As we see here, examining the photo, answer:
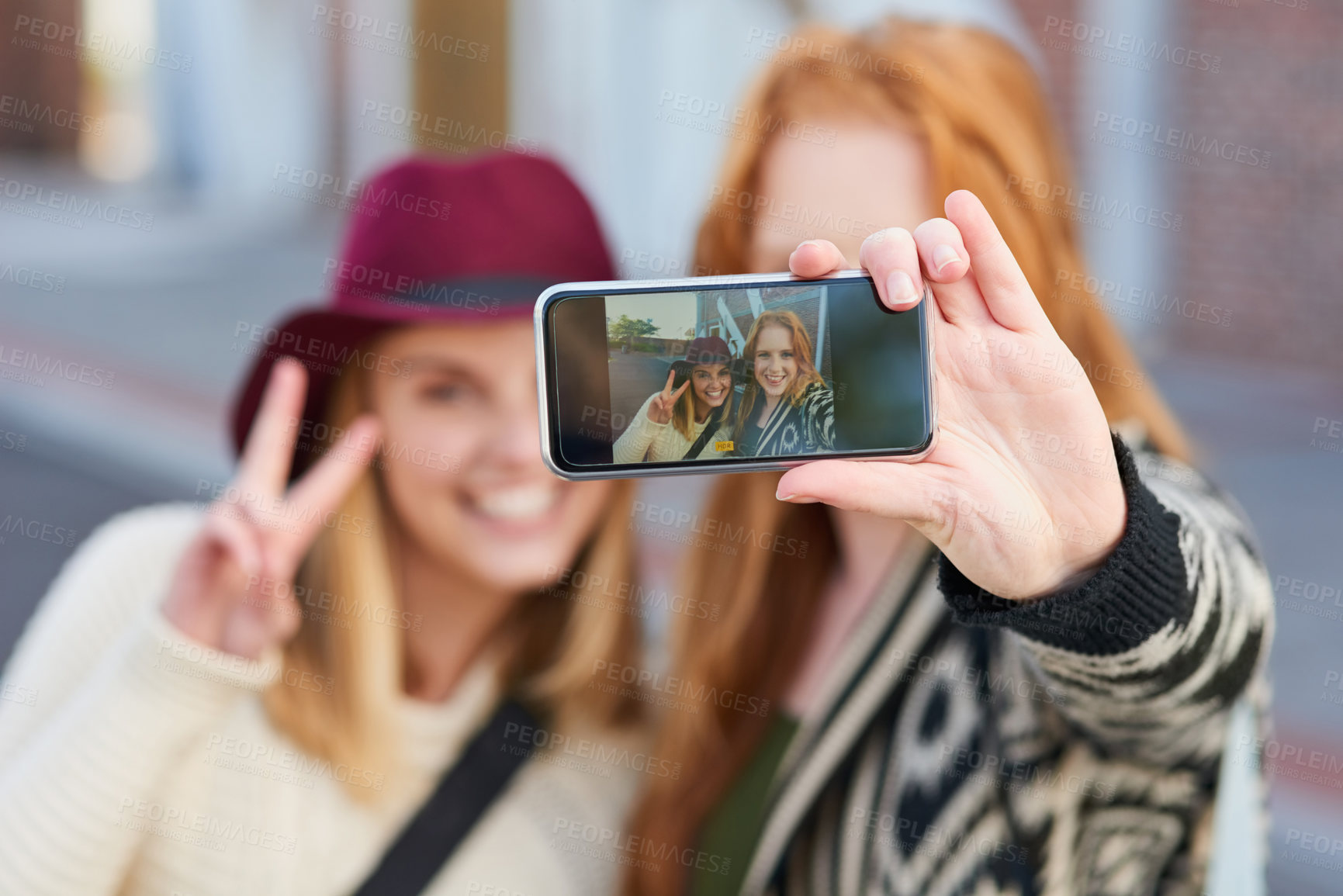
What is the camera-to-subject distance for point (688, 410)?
52.9 inches

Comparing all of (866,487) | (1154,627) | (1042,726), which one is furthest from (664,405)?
(1042,726)

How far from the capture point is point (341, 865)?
190cm

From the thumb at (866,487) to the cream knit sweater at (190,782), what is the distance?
1.01 metres

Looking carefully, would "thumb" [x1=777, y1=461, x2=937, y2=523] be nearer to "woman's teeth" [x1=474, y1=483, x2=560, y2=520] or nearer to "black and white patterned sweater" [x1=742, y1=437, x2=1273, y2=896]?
"black and white patterned sweater" [x1=742, y1=437, x2=1273, y2=896]

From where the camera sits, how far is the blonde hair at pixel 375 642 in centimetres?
→ 199

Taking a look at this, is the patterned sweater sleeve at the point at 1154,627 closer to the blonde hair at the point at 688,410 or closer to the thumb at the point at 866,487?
the thumb at the point at 866,487

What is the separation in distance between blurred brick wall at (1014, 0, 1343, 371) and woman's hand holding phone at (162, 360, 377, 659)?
720cm

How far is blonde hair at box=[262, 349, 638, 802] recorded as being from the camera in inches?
78.2

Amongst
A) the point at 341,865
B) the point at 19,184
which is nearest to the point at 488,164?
the point at 341,865

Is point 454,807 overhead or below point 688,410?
below

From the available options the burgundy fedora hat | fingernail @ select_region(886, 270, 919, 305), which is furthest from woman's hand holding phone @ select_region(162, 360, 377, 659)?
fingernail @ select_region(886, 270, 919, 305)

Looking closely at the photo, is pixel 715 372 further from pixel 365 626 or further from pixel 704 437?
pixel 365 626

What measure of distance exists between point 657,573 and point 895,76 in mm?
3768

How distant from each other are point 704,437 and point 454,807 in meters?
1.01
